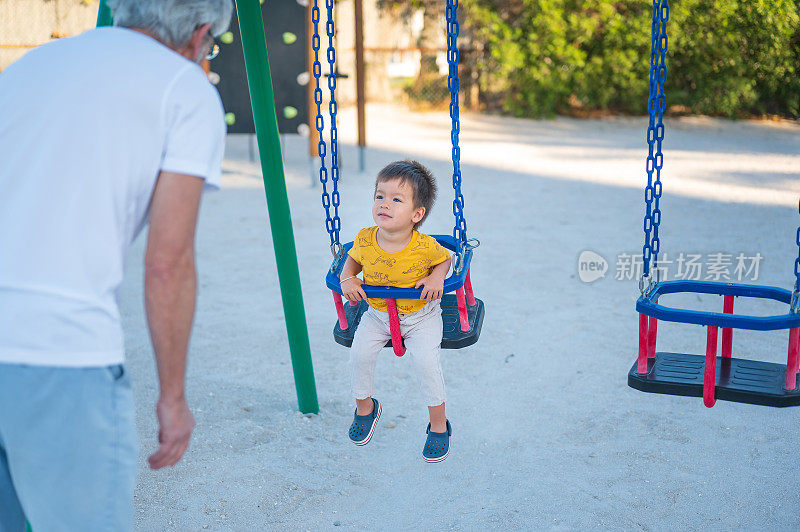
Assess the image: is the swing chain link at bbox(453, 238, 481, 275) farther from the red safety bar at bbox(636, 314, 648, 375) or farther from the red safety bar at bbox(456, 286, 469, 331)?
the red safety bar at bbox(636, 314, 648, 375)

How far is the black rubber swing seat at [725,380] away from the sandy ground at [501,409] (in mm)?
440

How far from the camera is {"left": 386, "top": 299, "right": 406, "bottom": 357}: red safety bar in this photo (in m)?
2.51

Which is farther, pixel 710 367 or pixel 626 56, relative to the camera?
pixel 626 56

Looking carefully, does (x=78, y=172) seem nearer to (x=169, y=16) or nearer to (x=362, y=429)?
(x=169, y=16)

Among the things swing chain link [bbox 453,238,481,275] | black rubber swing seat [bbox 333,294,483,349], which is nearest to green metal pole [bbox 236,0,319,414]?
black rubber swing seat [bbox 333,294,483,349]

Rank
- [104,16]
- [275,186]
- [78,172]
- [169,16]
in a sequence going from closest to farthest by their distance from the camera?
[78,172] → [169,16] → [104,16] → [275,186]

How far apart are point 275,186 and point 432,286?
93 cm

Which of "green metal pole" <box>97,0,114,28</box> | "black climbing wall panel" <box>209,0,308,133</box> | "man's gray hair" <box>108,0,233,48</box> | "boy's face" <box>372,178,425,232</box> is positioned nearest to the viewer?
"man's gray hair" <box>108,0,233,48</box>

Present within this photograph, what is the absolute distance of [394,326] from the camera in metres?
2.56

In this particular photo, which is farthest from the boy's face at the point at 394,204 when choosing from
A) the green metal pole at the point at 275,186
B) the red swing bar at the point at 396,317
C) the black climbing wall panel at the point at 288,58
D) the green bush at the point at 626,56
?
the green bush at the point at 626,56

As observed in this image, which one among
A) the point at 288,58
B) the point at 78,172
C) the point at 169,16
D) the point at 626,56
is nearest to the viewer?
the point at 78,172

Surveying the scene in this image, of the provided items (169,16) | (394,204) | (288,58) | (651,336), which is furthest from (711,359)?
(288,58)

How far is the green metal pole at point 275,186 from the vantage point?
9.61ft

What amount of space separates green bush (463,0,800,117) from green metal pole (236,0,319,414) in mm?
10155
